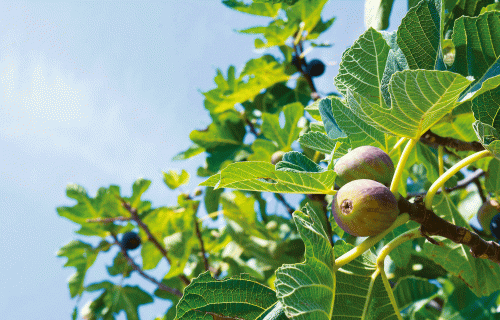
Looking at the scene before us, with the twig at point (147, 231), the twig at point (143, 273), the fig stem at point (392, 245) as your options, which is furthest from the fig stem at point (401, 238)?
the twig at point (147, 231)

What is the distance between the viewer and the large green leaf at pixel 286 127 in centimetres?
268

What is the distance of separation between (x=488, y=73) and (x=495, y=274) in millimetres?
789

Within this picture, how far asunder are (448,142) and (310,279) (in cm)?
107

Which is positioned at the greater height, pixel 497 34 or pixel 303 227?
pixel 497 34

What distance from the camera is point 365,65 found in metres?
1.19

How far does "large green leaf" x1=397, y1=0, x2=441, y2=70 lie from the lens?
43.4 inches

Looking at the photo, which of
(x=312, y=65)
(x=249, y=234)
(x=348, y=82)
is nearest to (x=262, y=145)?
(x=249, y=234)

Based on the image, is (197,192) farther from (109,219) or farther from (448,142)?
(448,142)

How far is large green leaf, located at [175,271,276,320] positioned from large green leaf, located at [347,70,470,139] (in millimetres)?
561

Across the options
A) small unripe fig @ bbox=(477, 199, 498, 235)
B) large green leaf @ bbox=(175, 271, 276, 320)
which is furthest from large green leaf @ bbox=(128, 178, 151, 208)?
small unripe fig @ bbox=(477, 199, 498, 235)

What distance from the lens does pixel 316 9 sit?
3.21 meters

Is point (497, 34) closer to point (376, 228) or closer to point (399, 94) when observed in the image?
point (399, 94)

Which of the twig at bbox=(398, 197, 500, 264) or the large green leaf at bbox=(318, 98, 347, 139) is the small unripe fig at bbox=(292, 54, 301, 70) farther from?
the twig at bbox=(398, 197, 500, 264)

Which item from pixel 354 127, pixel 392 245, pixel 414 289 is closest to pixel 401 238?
pixel 392 245
